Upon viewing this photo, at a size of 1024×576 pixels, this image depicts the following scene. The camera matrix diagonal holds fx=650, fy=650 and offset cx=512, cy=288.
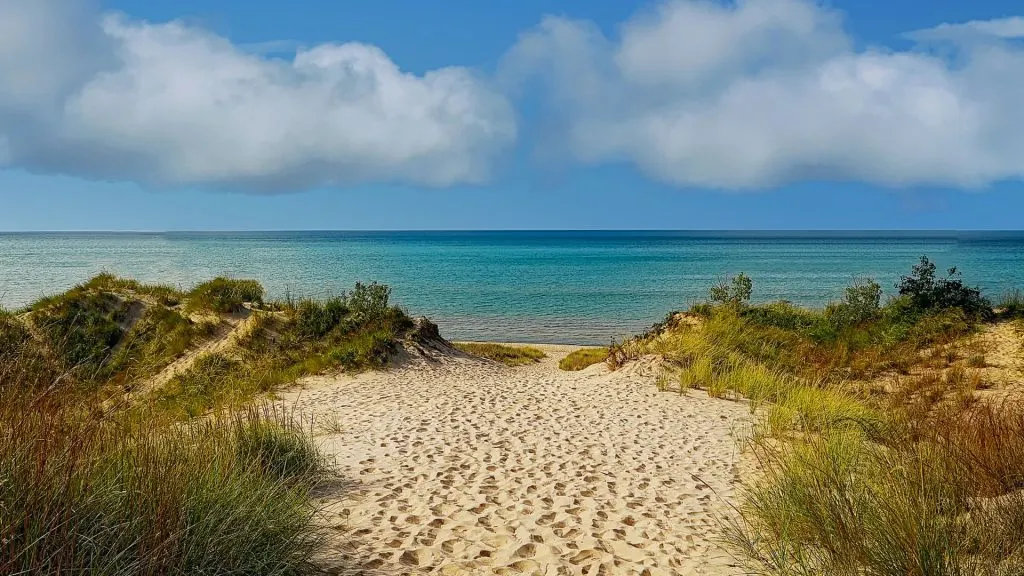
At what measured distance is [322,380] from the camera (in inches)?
592

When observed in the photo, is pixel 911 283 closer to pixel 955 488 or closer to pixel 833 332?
pixel 833 332

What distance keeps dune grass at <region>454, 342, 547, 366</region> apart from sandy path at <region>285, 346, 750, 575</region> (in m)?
8.09

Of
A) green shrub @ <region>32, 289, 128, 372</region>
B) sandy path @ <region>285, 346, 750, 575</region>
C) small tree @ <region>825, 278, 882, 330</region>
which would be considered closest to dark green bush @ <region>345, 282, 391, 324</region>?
sandy path @ <region>285, 346, 750, 575</region>

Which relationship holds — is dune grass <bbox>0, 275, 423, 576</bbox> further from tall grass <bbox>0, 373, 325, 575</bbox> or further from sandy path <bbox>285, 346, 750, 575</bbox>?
sandy path <bbox>285, 346, 750, 575</bbox>

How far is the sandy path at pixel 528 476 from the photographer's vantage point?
5.66 meters

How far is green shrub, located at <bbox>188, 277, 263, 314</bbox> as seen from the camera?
18859 mm

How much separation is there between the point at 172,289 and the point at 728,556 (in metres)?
20.1

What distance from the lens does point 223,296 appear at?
62.6 ft

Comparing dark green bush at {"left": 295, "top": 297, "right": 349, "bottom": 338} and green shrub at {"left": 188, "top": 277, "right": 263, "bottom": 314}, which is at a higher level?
green shrub at {"left": 188, "top": 277, "right": 263, "bottom": 314}

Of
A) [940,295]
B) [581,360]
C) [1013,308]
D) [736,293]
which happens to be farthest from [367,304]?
[1013,308]

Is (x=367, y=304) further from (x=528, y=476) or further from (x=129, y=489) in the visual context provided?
(x=129, y=489)

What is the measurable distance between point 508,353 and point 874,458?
741 inches

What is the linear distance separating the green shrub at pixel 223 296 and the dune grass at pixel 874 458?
1230cm

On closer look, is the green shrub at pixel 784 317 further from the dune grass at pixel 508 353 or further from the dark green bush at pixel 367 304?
the dark green bush at pixel 367 304
